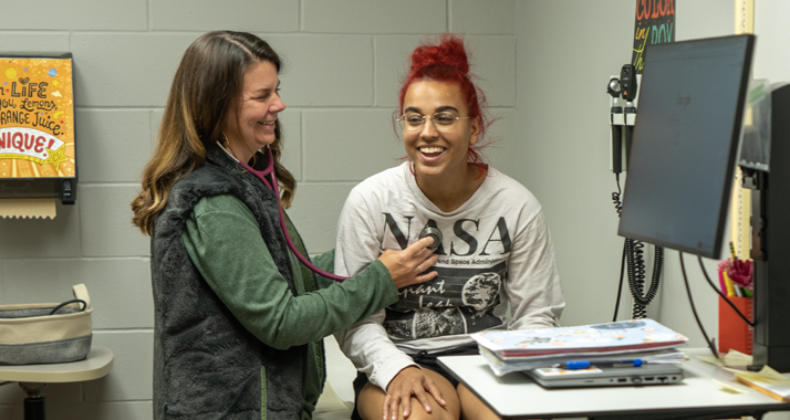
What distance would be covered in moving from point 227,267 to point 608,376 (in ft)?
2.31

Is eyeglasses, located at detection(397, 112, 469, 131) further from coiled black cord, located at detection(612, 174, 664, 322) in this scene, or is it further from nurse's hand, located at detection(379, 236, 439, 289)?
coiled black cord, located at detection(612, 174, 664, 322)

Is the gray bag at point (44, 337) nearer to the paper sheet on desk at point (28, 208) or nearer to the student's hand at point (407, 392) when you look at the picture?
the paper sheet on desk at point (28, 208)

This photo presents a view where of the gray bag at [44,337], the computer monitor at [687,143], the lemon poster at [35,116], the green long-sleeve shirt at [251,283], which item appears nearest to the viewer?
the computer monitor at [687,143]

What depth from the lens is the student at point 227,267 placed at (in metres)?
1.35

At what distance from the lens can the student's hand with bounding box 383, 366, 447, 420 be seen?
1359 mm

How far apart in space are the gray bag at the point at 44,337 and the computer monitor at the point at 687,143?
1652 mm

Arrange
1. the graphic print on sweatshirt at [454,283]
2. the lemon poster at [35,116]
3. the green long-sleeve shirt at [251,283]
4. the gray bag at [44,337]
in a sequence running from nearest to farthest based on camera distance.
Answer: the green long-sleeve shirt at [251,283] < the graphic print on sweatshirt at [454,283] < the gray bag at [44,337] < the lemon poster at [35,116]

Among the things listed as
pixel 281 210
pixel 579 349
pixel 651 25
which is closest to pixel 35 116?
pixel 281 210

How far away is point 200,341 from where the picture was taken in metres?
1.38

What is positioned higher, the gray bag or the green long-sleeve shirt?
the green long-sleeve shirt

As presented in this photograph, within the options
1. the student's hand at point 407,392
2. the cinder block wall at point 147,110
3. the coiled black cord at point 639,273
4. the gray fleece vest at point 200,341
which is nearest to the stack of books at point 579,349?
the student's hand at point 407,392

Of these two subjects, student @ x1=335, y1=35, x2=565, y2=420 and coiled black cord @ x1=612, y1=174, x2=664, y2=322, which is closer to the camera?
student @ x1=335, y1=35, x2=565, y2=420

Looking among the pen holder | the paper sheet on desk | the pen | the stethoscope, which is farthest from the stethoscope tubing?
the paper sheet on desk

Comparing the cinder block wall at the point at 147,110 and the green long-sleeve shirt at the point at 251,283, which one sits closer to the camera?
the green long-sleeve shirt at the point at 251,283
